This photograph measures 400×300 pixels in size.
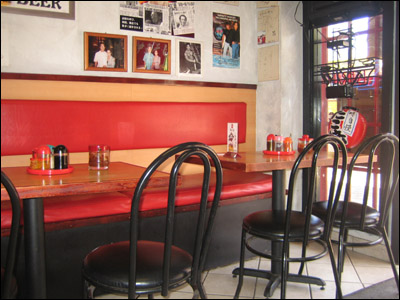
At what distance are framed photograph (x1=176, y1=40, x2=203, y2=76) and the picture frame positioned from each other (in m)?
0.95

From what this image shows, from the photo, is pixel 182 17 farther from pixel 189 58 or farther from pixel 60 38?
pixel 60 38

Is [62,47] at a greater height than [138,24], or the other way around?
[138,24]

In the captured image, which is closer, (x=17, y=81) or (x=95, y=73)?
(x=17, y=81)

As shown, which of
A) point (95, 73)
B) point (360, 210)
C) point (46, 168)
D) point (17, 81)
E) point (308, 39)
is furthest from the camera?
point (308, 39)

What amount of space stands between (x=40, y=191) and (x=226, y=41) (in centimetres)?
265

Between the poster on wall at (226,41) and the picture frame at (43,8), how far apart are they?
1.32 m

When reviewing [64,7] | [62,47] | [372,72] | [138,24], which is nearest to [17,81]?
[62,47]

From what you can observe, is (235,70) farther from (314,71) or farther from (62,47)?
(62,47)

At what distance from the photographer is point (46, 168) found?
6.48 feet

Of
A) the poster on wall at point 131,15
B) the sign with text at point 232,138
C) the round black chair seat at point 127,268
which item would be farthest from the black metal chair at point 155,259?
the poster on wall at point 131,15

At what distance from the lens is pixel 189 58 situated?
357 cm

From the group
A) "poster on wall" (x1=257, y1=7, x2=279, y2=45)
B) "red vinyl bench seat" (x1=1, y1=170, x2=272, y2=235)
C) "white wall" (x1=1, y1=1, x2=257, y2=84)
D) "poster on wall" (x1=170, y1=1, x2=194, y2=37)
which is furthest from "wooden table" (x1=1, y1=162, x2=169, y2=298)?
"poster on wall" (x1=257, y1=7, x2=279, y2=45)

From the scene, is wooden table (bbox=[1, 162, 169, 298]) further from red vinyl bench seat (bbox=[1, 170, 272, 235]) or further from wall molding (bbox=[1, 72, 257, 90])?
wall molding (bbox=[1, 72, 257, 90])

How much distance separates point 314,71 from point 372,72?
0.62 m
